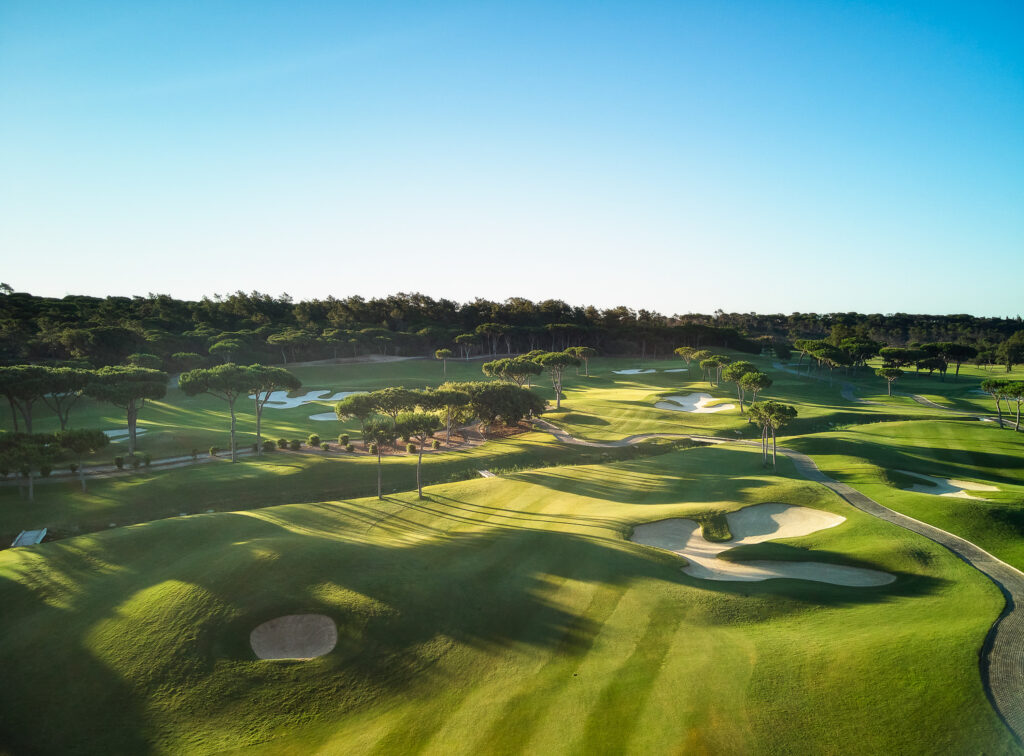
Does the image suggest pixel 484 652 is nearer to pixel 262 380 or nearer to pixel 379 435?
pixel 379 435

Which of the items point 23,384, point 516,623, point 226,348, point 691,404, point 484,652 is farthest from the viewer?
point 226,348

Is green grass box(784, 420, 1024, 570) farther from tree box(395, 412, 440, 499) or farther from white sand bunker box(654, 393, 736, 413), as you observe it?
tree box(395, 412, 440, 499)

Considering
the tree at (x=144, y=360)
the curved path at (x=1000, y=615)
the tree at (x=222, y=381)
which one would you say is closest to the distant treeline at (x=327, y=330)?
the tree at (x=144, y=360)

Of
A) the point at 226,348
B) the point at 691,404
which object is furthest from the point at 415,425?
the point at 226,348

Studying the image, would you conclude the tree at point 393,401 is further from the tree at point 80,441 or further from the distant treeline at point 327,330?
the distant treeline at point 327,330

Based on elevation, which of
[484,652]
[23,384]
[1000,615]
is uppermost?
[23,384]

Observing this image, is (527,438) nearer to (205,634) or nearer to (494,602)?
(494,602)
